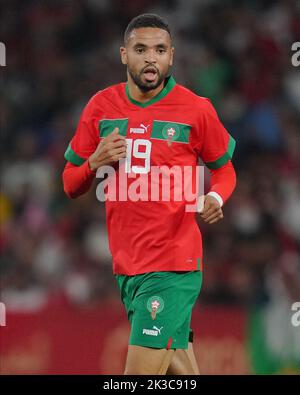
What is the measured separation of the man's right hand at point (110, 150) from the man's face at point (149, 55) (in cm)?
32

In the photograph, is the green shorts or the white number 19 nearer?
the green shorts

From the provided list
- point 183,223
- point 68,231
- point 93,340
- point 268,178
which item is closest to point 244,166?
point 268,178

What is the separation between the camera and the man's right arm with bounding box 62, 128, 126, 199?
5184mm

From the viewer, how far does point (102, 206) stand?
1023 cm

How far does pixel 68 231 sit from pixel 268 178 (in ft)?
6.75

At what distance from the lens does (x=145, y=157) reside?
5.29 metres

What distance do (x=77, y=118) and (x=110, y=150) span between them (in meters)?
6.06

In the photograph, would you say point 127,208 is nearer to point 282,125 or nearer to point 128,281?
point 128,281

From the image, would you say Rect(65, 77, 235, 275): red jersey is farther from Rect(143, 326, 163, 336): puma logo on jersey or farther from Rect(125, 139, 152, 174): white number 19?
Rect(143, 326, 163, 336): puma logo on jersey

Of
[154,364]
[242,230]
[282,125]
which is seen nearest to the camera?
[154,364]

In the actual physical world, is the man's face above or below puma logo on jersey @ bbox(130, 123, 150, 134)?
above
